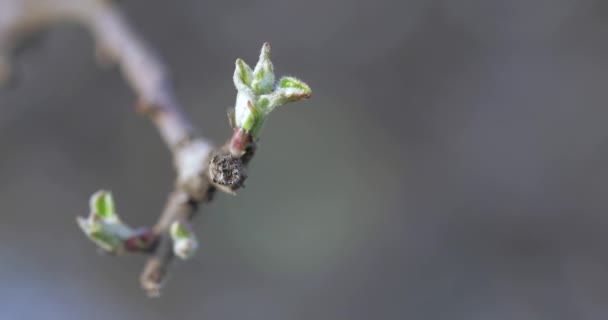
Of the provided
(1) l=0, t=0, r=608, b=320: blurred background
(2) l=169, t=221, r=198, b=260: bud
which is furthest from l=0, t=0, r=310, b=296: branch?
(1) l=0, t=0, r=608, b=320: blurred background

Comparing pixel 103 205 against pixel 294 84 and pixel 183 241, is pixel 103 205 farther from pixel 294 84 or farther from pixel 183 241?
pixel 294 84

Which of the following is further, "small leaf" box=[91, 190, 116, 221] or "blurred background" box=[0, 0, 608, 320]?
"blurred background" box=[0, 0, 608, 320]

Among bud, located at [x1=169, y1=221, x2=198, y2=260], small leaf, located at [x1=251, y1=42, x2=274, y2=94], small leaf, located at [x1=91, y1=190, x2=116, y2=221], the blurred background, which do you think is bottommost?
bud, located at [x1=169, y1=221, x2=198, y2=260]

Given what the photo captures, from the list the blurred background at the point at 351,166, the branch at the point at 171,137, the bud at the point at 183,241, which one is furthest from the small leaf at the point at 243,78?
the blurred background at the point at 351,166

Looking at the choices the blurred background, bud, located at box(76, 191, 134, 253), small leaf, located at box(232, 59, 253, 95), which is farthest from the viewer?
the blurred background

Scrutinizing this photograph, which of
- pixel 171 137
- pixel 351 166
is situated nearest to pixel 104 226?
pixel 171 137

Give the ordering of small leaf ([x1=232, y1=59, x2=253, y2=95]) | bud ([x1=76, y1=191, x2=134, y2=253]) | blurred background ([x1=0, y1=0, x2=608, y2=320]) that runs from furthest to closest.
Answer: blurred background ([x1=0, y1=0, x2=608, y2=320]) < bud ([x1=76, y1=191, x2=134, y2=253]) < small leaf ([x1=232, y1=59, x2=253, y2=95])

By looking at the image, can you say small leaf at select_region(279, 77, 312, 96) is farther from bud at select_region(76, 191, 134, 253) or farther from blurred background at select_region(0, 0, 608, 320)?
blurred background at select_region(0, 0, 608, 320)

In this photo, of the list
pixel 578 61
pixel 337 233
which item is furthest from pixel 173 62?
pixel 578 61
